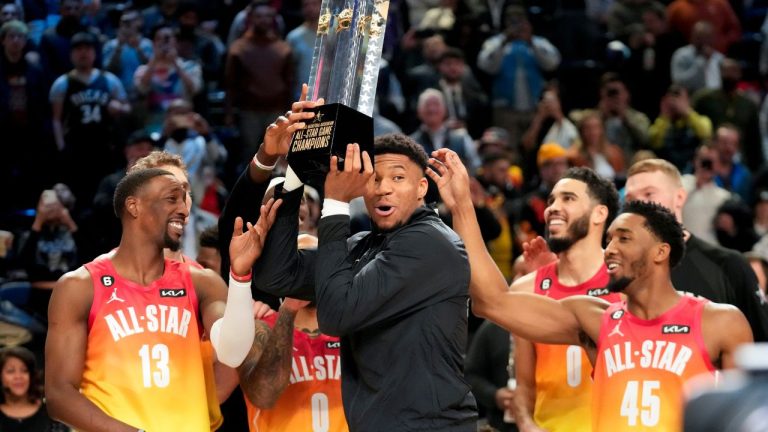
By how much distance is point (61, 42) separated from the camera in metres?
12.4

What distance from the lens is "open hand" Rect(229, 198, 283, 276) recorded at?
4.77 m

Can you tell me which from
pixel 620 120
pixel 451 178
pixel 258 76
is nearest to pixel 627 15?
pixel 620 120

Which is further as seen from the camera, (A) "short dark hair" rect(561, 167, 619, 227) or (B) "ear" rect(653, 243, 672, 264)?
(A) "short dark hair" rect(561, 167, 619, 227)

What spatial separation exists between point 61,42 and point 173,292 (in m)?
7.71

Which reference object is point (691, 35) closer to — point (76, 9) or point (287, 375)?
point (76, 9)

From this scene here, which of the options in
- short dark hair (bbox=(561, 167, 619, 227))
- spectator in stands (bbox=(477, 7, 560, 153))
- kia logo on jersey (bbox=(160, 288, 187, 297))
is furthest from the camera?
spectator in stands (bbox=(477, 7, 560, 153))

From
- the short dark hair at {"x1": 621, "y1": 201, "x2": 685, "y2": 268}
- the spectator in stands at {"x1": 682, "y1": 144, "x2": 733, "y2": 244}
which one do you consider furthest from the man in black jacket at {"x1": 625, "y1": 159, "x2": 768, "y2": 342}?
the spectator in stands at {"x1": 682, "y1": 144, "x2": 733, "y2": 244}

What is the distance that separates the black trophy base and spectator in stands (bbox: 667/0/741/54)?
11.2 m

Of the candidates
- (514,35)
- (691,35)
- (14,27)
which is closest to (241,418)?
(14,27)

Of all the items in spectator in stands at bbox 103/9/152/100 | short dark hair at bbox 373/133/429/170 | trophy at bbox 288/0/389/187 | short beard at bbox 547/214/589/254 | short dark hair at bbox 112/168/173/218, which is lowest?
short beard at bbox 547/214/589/254

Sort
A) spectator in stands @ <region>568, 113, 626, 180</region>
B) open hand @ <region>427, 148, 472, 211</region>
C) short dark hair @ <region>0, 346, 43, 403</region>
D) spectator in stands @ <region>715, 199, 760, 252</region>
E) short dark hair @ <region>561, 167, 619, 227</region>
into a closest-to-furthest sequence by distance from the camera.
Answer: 1. open hand @ <region>427, 148, 472, 211</region>
2. short dark hair @ <region>561, 167, 619, 227</region>
3. short dark hair @ <region>0, 346, 43, 403</region>
4. spectator in stands @ <region>715, 199, 760, 252</region>
5. spectator in stands @ <region>568, 113, 626, 180</region>

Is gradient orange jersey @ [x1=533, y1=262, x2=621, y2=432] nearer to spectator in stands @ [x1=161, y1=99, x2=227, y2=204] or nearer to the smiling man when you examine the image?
the smiling man

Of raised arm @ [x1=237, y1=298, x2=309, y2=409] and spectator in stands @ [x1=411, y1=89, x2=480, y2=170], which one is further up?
spectator in stands @ [x1=411, y1=89, x2=480, y2=170]

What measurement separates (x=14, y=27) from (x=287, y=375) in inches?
299
